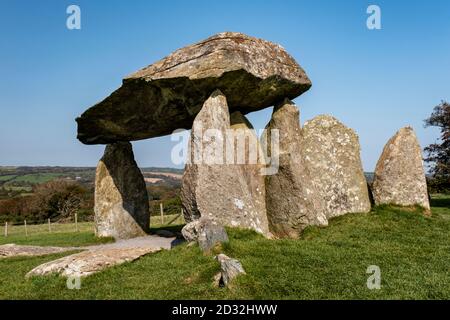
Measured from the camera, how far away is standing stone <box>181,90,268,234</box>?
13.3 m

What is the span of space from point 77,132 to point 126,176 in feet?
10.5

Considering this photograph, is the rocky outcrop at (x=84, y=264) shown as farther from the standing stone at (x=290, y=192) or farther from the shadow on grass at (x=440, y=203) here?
the shadow on grass at (x=440, y=203)

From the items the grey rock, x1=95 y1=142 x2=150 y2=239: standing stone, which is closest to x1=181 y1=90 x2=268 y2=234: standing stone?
the grey rock

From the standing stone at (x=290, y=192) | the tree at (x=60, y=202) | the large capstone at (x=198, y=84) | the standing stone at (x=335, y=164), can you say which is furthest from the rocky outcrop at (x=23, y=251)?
the tree at (x=60, y=202)

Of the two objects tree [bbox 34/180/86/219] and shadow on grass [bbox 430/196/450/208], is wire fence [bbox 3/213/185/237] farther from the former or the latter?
shadow on grass [bbox 430/196/450/208]

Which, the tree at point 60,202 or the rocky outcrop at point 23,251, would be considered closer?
the rocky outcrop at point 23,251

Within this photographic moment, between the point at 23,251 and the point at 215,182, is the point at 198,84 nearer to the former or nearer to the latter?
the point at 215,182

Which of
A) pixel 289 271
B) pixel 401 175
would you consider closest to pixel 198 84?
pixel 289 271

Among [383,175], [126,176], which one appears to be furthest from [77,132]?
[383,175]

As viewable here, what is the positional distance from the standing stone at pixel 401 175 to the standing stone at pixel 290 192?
2.72 meters

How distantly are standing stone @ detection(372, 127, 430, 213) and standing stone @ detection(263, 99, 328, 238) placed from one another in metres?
2.72

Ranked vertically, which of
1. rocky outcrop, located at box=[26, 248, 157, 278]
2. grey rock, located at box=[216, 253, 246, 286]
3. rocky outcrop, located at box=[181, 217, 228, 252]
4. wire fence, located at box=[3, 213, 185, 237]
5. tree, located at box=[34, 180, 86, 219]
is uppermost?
rocky outcrop, located at box=[181, 217, 228, 252]

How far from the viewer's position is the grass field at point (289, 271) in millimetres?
7868
